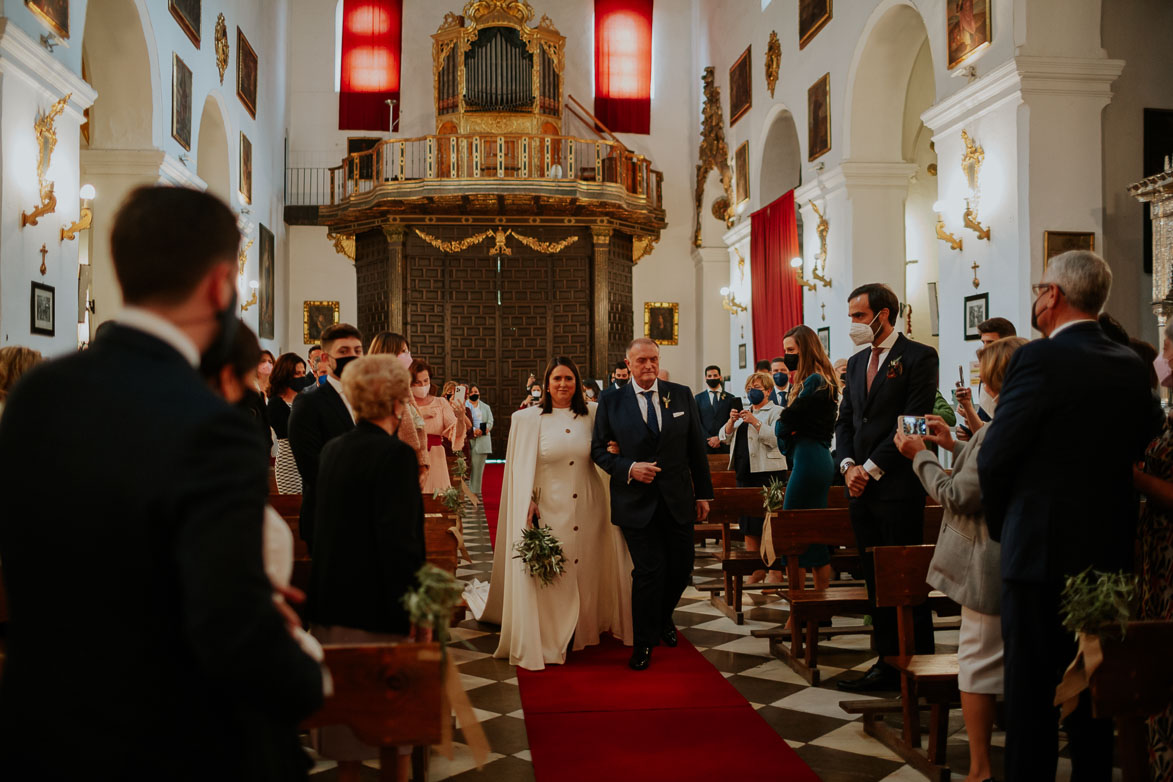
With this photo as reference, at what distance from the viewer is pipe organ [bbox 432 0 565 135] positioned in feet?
65.8

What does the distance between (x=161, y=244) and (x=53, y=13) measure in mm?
9162

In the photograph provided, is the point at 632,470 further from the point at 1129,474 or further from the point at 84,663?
the point at 84,663

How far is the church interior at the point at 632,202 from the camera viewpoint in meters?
4.95

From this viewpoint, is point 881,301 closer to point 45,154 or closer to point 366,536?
point 366,536

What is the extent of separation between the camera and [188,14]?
1405cm

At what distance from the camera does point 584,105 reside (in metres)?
22.8

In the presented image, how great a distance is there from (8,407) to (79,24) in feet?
32.8

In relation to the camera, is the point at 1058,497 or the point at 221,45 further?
the point at 221,45

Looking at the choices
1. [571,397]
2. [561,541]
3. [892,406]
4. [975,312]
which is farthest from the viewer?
[975,312]

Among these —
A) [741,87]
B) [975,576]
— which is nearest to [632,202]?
[741,87]

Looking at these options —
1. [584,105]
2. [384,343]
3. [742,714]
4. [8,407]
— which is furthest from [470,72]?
[8,407]

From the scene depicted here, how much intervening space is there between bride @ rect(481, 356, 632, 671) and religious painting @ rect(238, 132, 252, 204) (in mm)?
13405

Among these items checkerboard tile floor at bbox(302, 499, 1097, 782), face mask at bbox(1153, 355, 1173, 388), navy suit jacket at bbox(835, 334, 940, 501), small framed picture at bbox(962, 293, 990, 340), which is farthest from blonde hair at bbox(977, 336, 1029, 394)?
small framed picture at bbox(962, 293, 990, 340)

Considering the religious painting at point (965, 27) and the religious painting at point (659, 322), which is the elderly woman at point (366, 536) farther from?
the religious painting at point (659, 322)
